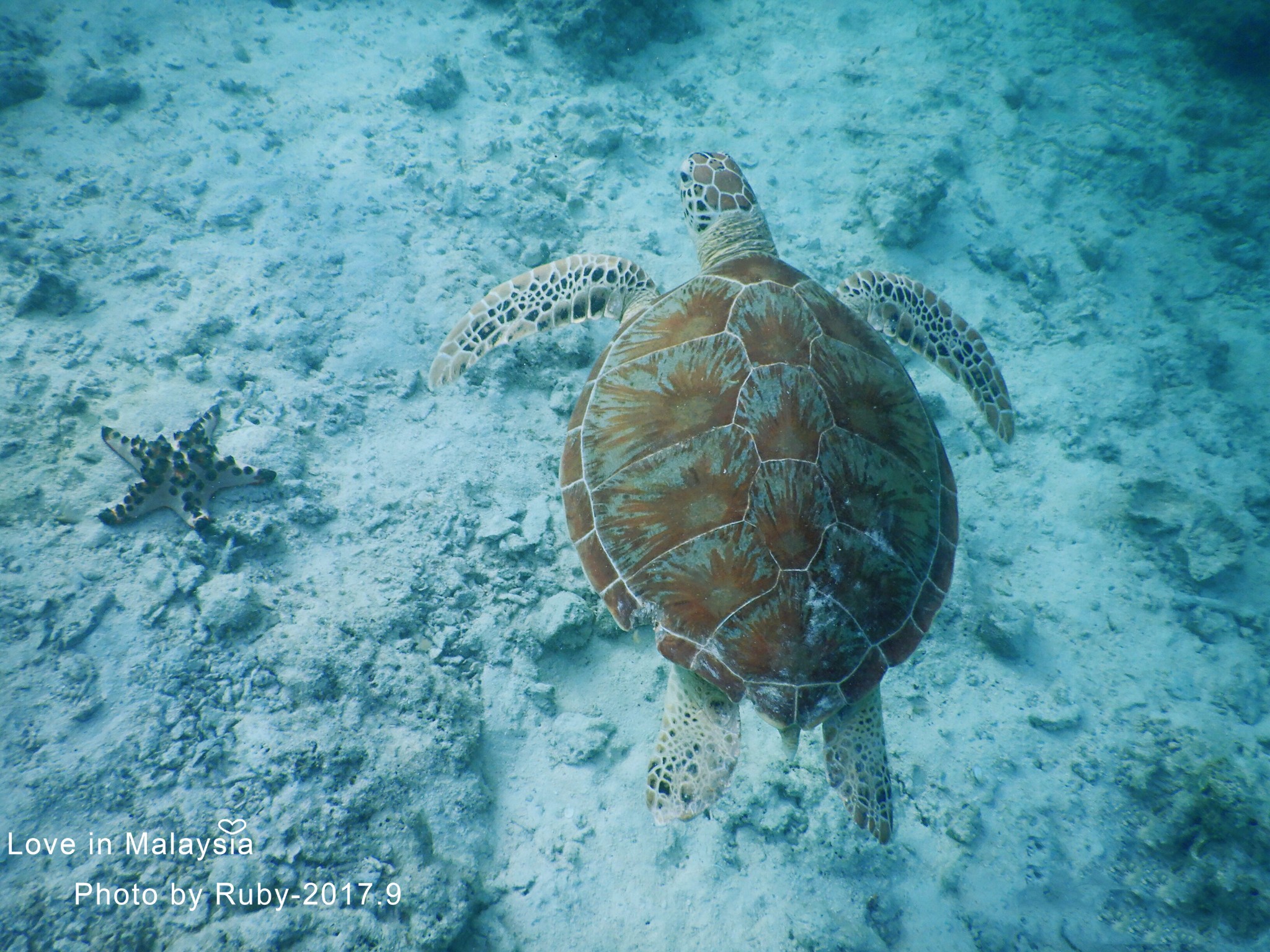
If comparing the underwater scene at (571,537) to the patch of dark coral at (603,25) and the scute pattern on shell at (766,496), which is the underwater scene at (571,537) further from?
the patch of dark coral at (603,25)

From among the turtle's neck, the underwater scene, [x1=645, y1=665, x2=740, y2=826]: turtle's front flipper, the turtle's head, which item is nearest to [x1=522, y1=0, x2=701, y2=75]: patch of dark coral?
the underwater scene

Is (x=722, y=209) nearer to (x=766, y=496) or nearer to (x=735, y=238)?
(x=735, y=238)

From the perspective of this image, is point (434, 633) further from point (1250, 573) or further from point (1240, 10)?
point (1240, 10)

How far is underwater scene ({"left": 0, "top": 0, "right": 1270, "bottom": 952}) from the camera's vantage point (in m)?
1.79

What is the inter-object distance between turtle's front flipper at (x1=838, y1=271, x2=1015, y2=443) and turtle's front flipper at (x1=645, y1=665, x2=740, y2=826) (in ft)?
7.76

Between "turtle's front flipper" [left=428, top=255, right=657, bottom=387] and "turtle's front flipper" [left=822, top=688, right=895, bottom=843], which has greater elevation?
"turtle's front flipper" [left=428, top=255, right=657, bottom=387]

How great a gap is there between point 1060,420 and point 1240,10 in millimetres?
6894

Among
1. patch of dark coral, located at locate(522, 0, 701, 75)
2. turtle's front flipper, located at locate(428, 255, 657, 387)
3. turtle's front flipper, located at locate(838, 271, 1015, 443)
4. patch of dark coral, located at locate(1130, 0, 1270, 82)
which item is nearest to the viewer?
turtle's front flipper, located at locate(428, 255, 657, 387)

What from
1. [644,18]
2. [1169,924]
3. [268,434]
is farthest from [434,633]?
[644,18]

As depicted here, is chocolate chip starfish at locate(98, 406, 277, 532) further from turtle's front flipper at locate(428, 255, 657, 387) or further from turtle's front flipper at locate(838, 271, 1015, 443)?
turtle's front flipper at locate(838, 271, 1015, 443)

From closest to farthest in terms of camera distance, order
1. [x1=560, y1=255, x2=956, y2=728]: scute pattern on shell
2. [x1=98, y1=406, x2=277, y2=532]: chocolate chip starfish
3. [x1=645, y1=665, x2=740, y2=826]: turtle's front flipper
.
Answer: [x1=560, y1=255, x2=956, y2=728]: scute pattern on shell < [x1=645, y1=665, x2=740, y2=826]: turtle's front flipper < [x1=98, y1=406, x2=277, y2=532]: chocolate chip starfish

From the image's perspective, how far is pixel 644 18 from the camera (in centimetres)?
475

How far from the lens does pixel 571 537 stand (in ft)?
7.57

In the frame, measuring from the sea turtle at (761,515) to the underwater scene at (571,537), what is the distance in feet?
0.05
